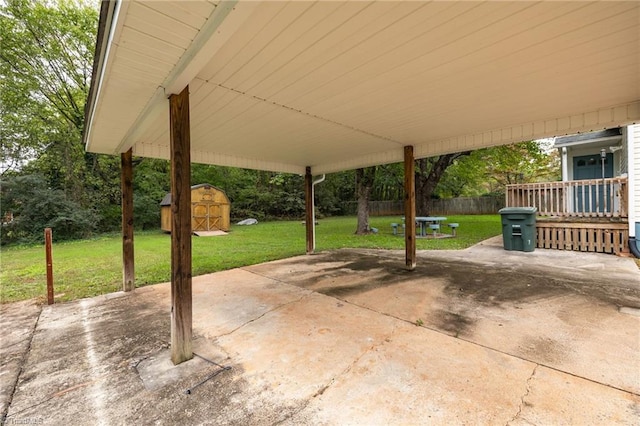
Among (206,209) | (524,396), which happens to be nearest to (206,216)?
(206,209)

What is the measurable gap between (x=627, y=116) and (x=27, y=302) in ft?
28.2

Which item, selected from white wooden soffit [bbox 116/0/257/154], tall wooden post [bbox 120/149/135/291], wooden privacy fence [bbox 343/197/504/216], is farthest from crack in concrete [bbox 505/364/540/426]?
wooden privacy fence [bbox 343/197/504/216]

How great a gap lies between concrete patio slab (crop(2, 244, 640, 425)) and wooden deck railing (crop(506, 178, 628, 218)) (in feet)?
10.1

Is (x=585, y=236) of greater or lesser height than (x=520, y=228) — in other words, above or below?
below

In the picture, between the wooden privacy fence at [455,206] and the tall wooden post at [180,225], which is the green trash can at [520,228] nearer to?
the tall wooden post at [180,225]

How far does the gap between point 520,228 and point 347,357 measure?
22.1ft

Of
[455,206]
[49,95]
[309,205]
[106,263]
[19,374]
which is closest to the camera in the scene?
[19,374]

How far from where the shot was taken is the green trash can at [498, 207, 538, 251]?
267 inches

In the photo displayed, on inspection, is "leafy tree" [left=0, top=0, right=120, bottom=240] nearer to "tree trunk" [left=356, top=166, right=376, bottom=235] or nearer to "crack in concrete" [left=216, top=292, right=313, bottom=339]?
"tree trunk" [left=356, top=166, right=376, bottom=235]

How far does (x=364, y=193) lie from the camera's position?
37.0 feet

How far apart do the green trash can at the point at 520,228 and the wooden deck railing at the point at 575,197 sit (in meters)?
1.01

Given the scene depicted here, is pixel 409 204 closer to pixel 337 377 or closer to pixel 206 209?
pixel 337 377

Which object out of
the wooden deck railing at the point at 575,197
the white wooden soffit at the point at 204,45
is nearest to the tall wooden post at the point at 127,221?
the white wooden soffit at the point at 204,45

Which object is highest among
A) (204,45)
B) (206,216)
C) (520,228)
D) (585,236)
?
(204,45)
